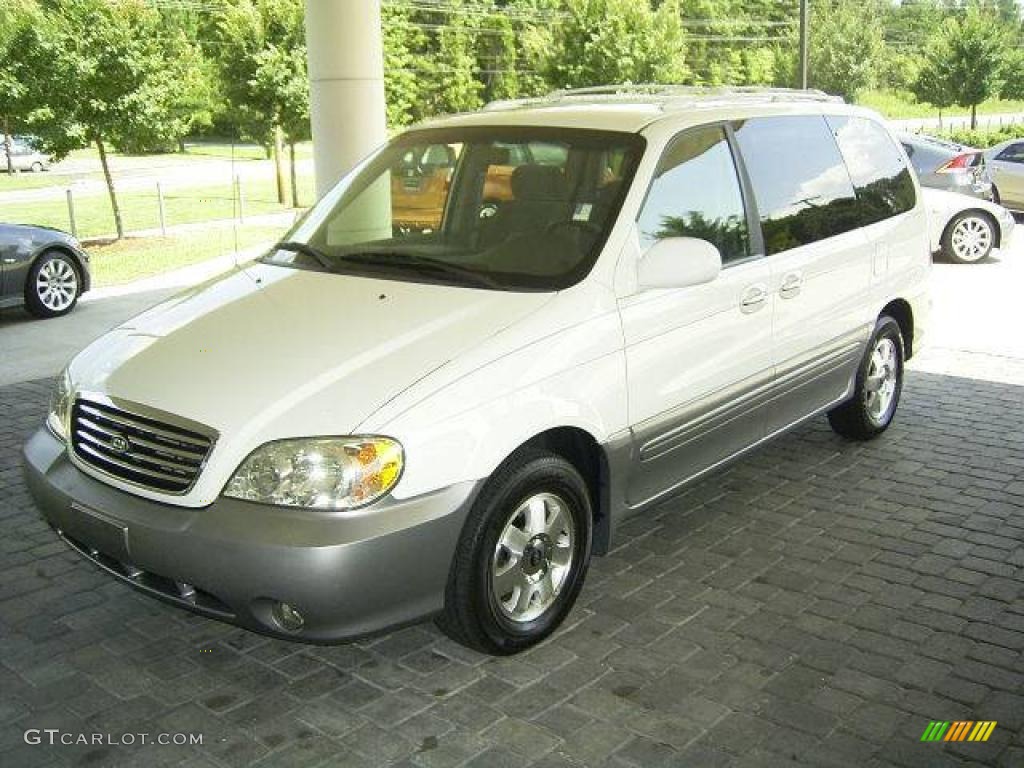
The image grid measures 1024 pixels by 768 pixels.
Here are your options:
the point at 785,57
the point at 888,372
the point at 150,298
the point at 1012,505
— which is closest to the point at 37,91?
the point at 150,298

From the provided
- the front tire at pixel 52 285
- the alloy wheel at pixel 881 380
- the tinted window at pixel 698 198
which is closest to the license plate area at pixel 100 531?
the tinted window at pixel 698 198

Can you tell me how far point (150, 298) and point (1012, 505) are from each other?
9.77 m

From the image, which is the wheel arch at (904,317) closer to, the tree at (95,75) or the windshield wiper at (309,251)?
the windshield wiper at (309,251)

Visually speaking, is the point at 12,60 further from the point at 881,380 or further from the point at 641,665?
the point at 641,665

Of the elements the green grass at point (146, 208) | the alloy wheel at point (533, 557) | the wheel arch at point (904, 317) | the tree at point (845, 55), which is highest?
the tree at point (845, 55)

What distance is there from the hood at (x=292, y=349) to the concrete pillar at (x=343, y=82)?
401cm

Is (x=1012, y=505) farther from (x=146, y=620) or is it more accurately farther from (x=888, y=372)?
(x=146, y=620)

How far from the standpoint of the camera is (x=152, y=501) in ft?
11.2

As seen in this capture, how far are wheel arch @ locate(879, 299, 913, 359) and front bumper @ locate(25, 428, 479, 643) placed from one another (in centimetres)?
375

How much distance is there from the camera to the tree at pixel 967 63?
42.4m

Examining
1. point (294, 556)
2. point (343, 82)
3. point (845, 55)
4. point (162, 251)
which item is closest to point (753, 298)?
point (294, 556)

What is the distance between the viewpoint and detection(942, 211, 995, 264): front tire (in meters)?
14.0

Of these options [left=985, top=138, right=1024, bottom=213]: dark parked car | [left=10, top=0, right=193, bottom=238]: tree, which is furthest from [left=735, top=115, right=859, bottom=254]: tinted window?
[left=10, top=0, right=193, bottom=238]: tree

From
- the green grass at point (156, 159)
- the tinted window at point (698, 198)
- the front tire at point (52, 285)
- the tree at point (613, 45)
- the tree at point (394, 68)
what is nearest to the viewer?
the tinted window at point (698, 198)
